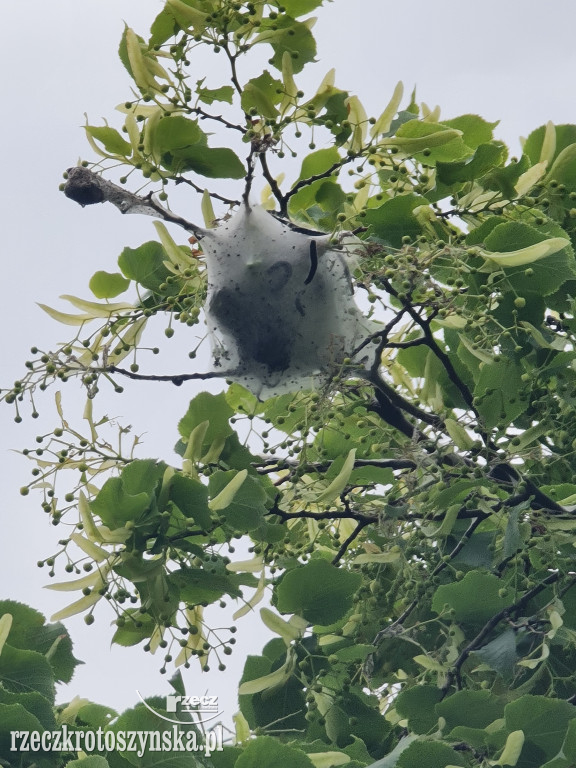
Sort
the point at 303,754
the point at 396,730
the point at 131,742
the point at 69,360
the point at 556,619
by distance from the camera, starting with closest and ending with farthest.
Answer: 1. the point at 303,754
2. the point at 131,742
3. the point at 556,619
4. the point at 69,360
5. the point at 396,730

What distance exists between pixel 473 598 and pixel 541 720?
540mm

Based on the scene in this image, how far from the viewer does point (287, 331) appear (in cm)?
366

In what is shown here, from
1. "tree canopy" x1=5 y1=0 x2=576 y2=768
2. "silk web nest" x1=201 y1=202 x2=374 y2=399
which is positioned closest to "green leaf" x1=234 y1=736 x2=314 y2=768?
A: "tree canopy" x1=5 y1=0 x2=576 y2=768

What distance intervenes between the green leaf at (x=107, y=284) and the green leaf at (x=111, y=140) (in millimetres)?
463

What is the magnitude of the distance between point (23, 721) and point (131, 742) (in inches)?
11.5

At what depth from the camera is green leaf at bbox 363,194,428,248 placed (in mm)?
3291

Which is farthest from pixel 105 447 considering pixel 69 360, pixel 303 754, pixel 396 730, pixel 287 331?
pixel 396 730

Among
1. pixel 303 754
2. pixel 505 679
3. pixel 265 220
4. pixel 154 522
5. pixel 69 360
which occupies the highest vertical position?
pixel 265 220

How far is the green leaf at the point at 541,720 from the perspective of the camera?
2768 mm

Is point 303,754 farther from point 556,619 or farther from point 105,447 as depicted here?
point 105,447

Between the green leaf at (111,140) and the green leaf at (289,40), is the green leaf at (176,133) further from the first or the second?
the green leaf at (289,40)

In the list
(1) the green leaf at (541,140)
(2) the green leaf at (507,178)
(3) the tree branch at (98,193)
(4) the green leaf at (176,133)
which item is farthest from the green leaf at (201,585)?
(1) the green leaf at (541,140)

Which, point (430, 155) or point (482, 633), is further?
point (430, 155)

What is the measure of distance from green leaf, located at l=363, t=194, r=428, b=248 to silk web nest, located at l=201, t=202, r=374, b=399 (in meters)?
0.13
